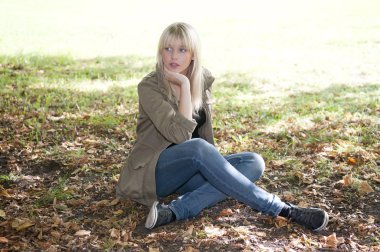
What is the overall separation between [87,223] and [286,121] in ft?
11.6

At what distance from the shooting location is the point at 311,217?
3.72 meters

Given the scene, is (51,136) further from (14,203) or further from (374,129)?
(374,129)

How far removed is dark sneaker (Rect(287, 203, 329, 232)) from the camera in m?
3.70

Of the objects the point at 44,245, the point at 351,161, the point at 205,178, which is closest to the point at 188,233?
the point at 205,178

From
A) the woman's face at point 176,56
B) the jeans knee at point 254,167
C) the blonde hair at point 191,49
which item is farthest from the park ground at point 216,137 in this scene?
the woman's face at point 176,56

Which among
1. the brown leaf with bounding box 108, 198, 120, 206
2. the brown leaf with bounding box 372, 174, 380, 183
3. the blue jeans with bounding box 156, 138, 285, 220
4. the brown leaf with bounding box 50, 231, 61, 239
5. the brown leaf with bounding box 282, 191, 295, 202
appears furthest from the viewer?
the brown leaf with bounding box 372, 174, 380, 183

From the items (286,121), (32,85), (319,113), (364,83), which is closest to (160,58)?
(286,121)

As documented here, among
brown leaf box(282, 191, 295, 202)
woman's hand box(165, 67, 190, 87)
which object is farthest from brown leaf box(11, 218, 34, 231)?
brown leaf box(282, 191, 295, 202)

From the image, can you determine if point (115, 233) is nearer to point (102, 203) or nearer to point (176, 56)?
point (102, 203)

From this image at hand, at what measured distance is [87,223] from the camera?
12.9 feet

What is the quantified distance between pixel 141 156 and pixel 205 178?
541mm

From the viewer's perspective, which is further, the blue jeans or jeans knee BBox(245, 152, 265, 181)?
jeans knee BBox(245, 152, 265, 181)

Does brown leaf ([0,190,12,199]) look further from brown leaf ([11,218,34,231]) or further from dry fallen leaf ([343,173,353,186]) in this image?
dry fallen leaf ([343,173,353,186])

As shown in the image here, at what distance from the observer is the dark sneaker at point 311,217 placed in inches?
146
